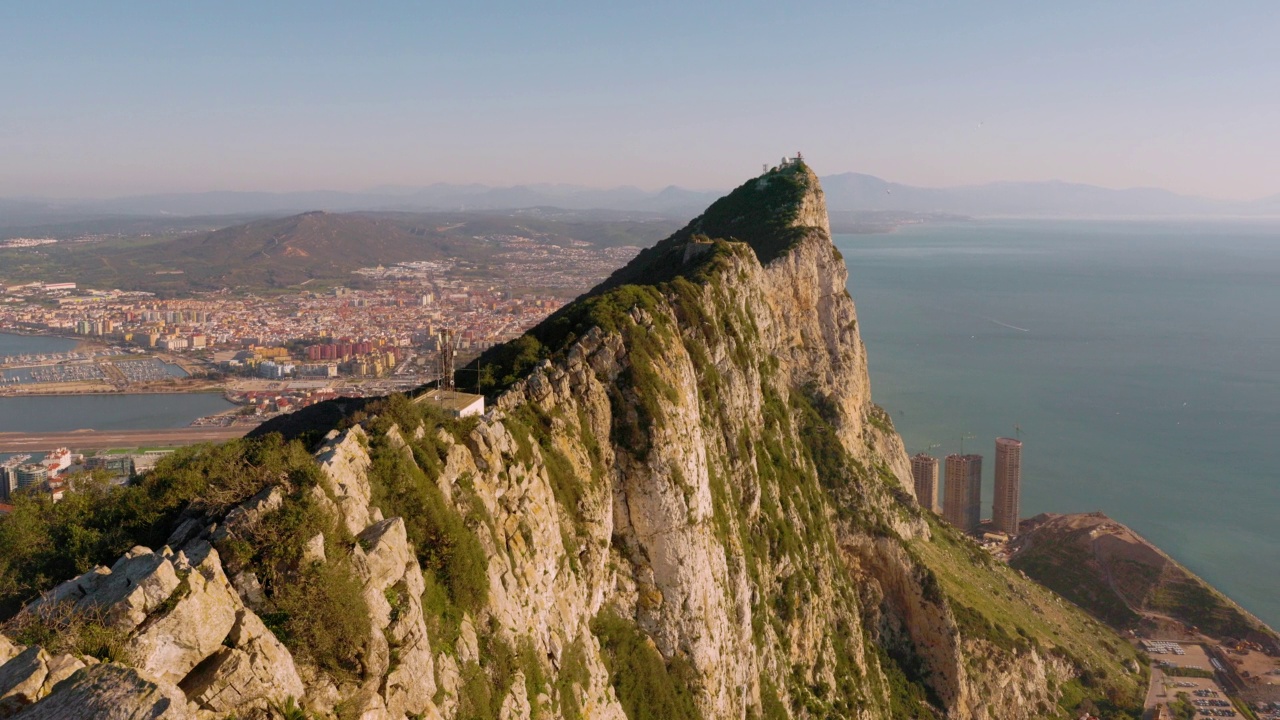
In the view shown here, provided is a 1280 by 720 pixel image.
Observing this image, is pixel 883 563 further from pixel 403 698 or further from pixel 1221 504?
pixel 1221 504

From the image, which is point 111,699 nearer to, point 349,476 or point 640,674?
point 349,476

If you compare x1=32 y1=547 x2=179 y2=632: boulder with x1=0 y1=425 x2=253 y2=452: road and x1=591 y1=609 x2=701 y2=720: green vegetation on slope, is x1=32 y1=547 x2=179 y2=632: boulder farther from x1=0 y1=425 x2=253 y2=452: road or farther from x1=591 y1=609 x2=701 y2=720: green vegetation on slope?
x1=0 y1=425 x2=253 y2=452: road

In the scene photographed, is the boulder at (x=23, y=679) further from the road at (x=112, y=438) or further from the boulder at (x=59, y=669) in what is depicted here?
the road at (x=112, y=438)

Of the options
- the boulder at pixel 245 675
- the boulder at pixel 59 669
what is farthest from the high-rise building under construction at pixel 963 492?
the boulder at pixel 59 669

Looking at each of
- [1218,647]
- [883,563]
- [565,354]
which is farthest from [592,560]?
[1218,647]

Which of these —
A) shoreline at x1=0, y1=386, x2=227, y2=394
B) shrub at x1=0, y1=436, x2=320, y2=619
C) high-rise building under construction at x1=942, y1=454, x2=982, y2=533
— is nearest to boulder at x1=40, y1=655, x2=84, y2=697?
shrub at x1=0, y1=436, x2=320, y2=619

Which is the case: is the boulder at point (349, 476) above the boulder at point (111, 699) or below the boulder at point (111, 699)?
above
